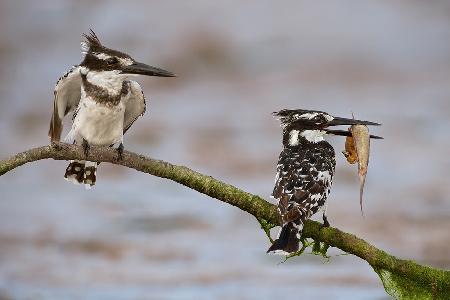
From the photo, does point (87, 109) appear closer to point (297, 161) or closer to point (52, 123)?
point (52, 123)

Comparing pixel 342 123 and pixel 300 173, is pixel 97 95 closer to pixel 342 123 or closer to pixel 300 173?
pixel 300 173

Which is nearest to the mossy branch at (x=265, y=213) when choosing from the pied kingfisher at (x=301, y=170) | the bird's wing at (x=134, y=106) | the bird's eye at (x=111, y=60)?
the pied kingfisher at (x=301, y=170)

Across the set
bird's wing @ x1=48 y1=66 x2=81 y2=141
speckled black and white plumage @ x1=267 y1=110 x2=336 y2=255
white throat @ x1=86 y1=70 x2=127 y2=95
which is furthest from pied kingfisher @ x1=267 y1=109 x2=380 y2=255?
bird's wing @ x1=48 y1=66 x2=81 y2=141

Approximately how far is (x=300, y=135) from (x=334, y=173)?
1.58 ft

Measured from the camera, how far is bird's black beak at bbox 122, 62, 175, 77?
7548 millimetres

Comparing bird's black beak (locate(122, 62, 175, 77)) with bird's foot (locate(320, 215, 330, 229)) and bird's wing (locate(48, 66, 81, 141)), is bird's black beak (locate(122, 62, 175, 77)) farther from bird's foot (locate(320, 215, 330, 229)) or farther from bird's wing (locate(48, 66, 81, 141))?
bird's foot (locate(320, 215, 330, 229))

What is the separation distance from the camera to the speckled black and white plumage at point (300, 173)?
655 cm

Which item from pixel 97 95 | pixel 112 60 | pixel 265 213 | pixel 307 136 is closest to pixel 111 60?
pixel 112 60

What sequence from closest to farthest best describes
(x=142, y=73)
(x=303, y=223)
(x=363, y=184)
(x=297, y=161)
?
(x=363, y=184) < (x=303, y=223) < (x=297, y=161) < (x=142, y=73)

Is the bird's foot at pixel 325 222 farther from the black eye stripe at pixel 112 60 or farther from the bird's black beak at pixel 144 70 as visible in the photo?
the black eye stripe at pixel 112 60

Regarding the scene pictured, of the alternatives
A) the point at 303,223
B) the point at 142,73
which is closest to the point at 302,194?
the point at 303,223

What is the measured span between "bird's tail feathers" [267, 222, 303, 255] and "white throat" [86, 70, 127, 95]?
2484 mm

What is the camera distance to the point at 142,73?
786 centimetres

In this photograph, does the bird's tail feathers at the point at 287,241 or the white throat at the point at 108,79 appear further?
the white throat at the point at 108,79
